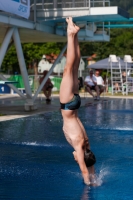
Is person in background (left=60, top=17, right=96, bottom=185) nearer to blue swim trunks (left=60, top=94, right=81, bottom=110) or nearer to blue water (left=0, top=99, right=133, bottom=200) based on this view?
blue swim trunks (left=60, top=94, right=81, bottom=110)

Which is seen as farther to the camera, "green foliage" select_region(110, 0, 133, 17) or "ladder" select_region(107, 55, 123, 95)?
"ladder" select_region(107, 55, 123, 95)

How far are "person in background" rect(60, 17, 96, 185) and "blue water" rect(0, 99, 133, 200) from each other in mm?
304

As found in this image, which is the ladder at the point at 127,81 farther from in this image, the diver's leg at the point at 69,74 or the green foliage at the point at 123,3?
the diver's leg at the point at 69,74

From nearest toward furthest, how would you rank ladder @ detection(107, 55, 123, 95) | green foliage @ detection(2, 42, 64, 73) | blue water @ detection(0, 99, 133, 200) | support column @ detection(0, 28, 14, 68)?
blue water @ detection(0, 99, 133, 200)
support column @ detection(0, 28, 14, 68)
ladder @ detection(107, 55, 123, 95)
green foliage @ detection(2, 42, 64, 73)

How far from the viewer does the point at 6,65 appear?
152ft

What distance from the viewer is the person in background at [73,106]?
6.27 metres

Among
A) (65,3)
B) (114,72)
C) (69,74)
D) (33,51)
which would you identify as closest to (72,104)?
(69,74)

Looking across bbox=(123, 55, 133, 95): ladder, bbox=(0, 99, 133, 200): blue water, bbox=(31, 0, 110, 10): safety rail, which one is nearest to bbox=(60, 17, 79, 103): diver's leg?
bbox=(0, 99, 133, 200): blue water

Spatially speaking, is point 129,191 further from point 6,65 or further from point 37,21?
point 6,65

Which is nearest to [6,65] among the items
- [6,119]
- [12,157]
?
[6,119]

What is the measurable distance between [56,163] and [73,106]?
5.23 ft

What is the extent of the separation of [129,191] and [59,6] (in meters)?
12.4

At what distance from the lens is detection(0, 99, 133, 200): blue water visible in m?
5.97

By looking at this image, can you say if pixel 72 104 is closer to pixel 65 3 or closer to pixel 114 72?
pixel 65 3
